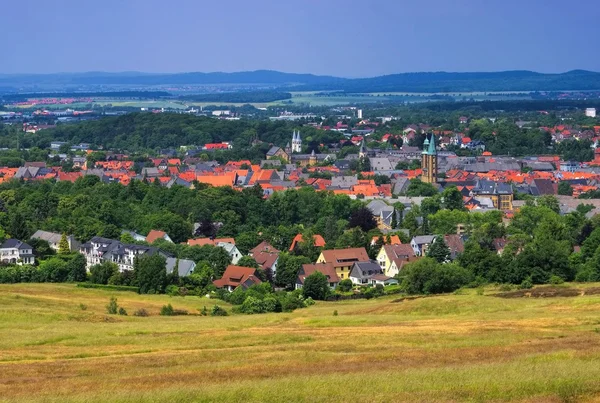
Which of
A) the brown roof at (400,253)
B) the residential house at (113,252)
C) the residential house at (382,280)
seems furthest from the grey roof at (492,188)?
the residential house at (113,252)

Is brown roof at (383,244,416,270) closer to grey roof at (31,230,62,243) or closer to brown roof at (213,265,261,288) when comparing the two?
brown roof at (213,265,261,288)

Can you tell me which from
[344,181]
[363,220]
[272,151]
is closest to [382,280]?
[363,220]

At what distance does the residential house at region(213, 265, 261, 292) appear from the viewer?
6347 cm

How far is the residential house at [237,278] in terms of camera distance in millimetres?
63475

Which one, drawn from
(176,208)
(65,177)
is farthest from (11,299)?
(65,177)

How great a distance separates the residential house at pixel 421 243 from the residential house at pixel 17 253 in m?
26.2

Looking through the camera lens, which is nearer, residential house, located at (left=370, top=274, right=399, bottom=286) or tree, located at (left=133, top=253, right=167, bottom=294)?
tree, located at (left=133, top=253, right=167, bottom=294)

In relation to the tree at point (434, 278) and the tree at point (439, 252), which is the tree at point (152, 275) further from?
the tree at point (439, 252)

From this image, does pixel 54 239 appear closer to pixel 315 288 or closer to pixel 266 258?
pixel 266 258

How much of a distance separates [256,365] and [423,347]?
6393mm

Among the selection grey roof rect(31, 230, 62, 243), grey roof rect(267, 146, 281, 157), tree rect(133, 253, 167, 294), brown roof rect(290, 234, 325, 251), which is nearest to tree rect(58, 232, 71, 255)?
grey roof rect(31, 230, 62, 243)

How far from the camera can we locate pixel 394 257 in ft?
238

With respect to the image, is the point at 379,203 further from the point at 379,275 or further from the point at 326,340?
the point at 326,340

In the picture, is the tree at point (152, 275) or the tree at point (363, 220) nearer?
the tree at point (152, 275)
